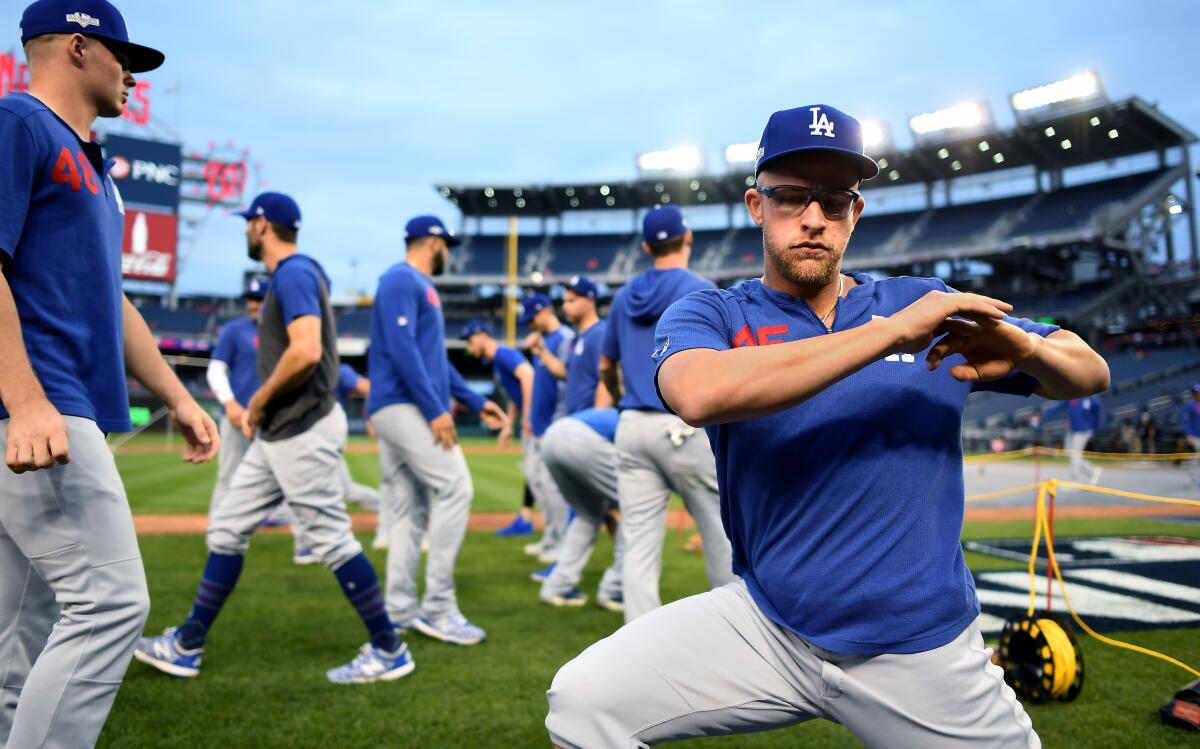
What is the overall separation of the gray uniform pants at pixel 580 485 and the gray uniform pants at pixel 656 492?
839 mm

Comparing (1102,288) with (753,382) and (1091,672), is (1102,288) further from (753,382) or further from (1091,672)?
(753,382)

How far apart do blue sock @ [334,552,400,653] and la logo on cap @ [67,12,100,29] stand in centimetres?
251

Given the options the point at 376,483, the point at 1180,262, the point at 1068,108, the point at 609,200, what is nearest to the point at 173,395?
the point at 376,483

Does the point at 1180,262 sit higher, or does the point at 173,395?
the point at 1180,262

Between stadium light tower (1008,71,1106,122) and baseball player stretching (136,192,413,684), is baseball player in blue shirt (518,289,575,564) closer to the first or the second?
baseball player stretching (136,192,413,684)

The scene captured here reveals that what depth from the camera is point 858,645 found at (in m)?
1.68

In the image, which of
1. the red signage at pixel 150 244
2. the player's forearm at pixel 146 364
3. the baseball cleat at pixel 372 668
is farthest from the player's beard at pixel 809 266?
the red signage at pixel 150 244

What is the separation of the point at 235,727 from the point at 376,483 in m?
12.2

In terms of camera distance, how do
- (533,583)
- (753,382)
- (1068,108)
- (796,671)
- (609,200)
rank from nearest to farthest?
(753,382) → (796,671) → (533,583) → (1068,108) → (609,200)

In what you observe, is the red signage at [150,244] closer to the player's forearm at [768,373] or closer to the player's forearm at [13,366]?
the player's forearm at [13,366]

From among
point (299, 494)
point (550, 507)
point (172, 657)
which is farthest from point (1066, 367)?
point (550, 507)

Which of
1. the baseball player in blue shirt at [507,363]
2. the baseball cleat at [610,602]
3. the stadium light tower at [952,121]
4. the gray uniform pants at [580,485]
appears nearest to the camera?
the gray uniform pants at [580,485]

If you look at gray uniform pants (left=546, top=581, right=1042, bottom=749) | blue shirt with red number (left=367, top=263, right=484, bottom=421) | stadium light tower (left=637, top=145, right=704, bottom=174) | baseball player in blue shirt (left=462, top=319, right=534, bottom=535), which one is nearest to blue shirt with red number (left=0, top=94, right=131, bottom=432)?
gray uniform pants (left=546, top=581, right=1042, bottom=749)

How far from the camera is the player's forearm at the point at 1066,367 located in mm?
1690
